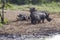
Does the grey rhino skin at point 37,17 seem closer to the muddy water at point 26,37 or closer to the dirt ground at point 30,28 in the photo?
the dirt ground at point 30,28

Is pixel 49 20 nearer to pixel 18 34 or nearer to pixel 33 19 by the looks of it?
pixel 33 19

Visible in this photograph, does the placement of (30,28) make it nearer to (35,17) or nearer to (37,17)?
(35,17)

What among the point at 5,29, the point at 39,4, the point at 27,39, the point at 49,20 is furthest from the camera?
the point at 39,4

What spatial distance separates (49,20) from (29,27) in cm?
359

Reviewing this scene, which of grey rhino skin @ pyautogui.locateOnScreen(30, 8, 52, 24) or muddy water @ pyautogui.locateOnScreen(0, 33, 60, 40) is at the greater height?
grey rhino skin @ pyautogui.locateOnScreen(30, 8, 52, 24)

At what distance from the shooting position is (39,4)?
42375 millimetres

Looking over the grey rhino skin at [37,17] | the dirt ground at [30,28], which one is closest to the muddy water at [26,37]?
the dirt ground at [30,28]

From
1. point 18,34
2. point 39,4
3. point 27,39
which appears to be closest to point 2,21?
point 18,34

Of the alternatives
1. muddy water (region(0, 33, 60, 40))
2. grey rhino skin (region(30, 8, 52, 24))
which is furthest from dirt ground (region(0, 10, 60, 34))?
muddy water (region(0, 33, 60, 40))

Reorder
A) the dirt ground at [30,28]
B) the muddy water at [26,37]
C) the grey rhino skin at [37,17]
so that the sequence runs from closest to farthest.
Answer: the muddy water at [26,37]
the dirt ground at [30,28]
the grey rhino skin at [37,17]

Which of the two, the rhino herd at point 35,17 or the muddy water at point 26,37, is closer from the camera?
the muddy water at point 26,37

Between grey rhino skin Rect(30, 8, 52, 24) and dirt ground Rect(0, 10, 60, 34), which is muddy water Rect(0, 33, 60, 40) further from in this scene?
grey rhino skin Rect(30, 8, 52, 24)

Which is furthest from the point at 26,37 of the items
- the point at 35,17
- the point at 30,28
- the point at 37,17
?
the point at 37,17

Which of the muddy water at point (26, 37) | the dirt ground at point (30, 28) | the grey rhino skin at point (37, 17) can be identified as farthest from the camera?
the grey rhino skin at point (37, 17)
